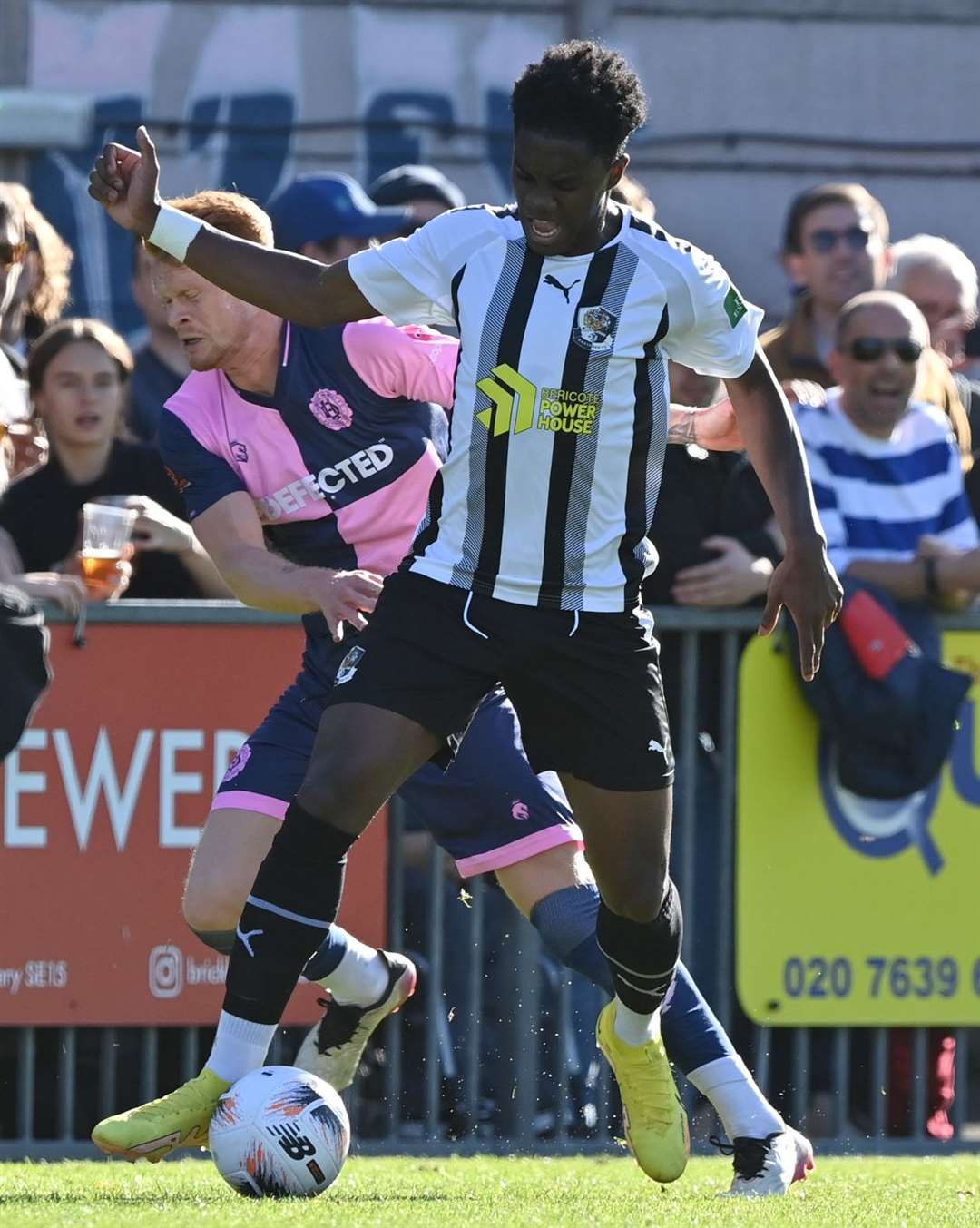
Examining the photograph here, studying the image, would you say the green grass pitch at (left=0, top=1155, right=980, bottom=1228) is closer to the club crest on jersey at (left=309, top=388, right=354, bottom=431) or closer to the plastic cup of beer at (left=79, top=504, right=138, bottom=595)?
the plastic cup of beer at (left=79, top=504, right=138, bottom=595)

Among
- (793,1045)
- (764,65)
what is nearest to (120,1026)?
(793,1045)

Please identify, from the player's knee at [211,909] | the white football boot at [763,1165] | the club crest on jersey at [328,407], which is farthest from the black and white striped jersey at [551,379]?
the white football boot at [763,1165]

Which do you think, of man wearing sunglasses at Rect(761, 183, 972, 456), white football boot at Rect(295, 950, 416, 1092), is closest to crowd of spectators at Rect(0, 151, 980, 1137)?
man wearing sunglasses at Rect(761, 183, 972, 456)

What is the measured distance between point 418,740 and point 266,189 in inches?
337

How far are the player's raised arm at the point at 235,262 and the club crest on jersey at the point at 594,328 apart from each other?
472 mm

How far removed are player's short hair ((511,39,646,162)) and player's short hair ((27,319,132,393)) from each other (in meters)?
3.37

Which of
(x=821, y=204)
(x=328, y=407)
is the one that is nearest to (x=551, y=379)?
(x=328, y=407)

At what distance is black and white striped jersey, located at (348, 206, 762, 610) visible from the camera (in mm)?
5074

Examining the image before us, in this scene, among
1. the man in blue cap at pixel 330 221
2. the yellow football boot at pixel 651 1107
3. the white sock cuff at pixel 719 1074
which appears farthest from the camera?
the man in blue cap at pixel 330 221

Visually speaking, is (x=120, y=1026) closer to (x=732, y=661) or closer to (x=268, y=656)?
(x=268, y=656)

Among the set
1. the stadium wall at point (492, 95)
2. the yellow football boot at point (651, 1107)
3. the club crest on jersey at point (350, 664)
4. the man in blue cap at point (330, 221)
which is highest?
the stadium wall at point (492, 95)

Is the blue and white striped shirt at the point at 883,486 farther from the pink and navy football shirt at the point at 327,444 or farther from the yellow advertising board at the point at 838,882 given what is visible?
the pink and navy football shirt at the point at 327,444

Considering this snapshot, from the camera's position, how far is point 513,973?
751 centimetres

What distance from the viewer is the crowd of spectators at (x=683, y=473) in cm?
764
